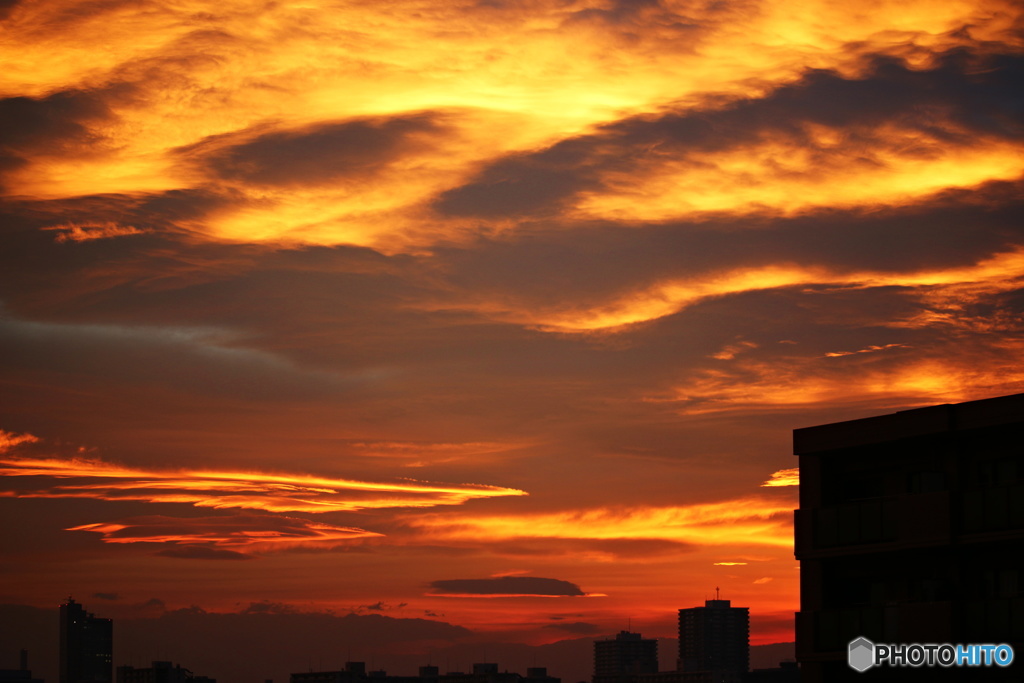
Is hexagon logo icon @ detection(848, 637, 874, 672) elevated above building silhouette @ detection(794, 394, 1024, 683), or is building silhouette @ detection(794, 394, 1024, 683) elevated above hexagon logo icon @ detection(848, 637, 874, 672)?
building silhouette @ detection(794, 394, 1024, 683)

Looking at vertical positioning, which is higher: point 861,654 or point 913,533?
point 913,533

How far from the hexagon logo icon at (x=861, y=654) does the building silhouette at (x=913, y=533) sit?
21 cm

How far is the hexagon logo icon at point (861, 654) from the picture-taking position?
41.6 meters

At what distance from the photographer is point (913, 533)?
41344mm

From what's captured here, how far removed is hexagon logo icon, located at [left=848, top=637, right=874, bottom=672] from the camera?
4162cm

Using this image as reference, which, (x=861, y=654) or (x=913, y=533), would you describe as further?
(x=861, y=654)

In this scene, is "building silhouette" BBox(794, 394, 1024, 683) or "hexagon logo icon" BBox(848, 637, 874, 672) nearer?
"building silhouette" BBox(794, 394, 1024, 683)

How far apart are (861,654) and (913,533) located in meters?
4.12

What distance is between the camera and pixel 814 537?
145ft

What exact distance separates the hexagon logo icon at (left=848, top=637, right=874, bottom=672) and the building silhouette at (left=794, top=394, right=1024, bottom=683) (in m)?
0.21

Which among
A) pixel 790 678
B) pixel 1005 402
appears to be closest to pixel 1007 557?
pixel 1005 402

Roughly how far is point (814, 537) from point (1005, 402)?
25.5ft

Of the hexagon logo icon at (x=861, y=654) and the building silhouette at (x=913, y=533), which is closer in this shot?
the building silhouette at (x=913, y=533)

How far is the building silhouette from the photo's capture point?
39781 millimetres
